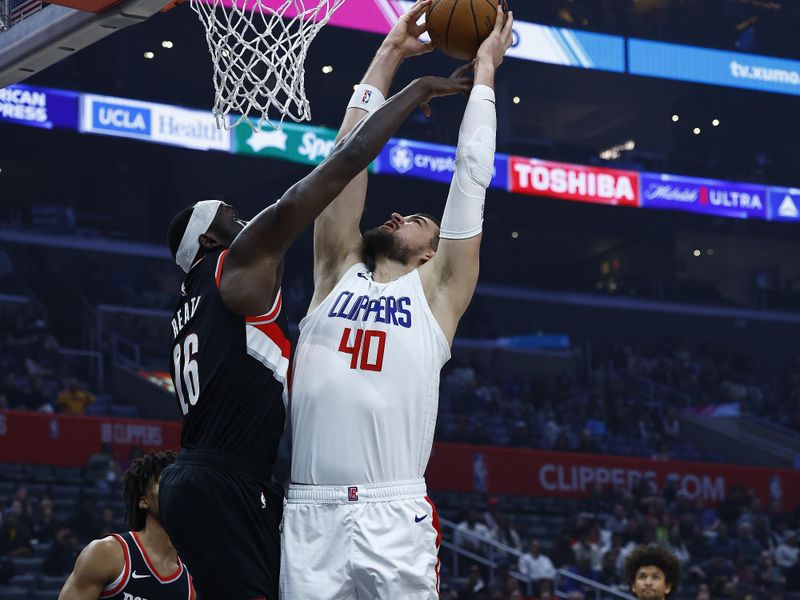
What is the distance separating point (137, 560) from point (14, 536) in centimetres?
830

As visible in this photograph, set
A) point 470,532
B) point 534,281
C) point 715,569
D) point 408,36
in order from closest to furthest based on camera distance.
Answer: point 408,36 → point 470,532 → point 715,569 → point 534,281

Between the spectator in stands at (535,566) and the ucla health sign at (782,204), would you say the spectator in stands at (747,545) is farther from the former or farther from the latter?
Answer: the ucla health sign at (782,204)

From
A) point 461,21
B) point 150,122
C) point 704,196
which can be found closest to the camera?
point 461,21

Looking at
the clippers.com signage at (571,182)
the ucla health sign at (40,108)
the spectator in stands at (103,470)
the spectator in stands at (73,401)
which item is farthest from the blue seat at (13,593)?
the clippers.com signage at (571,182)

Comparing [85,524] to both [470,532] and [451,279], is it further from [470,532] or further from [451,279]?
[451,279]

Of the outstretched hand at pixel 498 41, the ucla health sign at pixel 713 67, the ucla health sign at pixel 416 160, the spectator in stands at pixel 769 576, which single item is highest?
the ucla health sign at pixel 713 67

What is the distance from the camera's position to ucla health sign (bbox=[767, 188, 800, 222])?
1013 inches

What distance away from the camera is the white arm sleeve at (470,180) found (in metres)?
3.36

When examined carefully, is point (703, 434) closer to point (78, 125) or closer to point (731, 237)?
point (731, 237)

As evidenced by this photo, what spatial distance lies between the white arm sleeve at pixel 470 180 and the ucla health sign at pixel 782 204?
77.5 ft

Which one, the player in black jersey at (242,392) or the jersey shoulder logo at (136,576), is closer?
the player in black jersey at (242,392)

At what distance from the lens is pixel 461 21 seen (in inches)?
146

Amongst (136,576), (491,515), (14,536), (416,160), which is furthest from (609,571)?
(136,576)

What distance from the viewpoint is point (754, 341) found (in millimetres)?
29875
